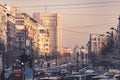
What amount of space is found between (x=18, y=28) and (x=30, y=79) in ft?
467

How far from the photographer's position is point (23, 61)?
37.4 meters

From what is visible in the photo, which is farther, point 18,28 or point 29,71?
point 18,28

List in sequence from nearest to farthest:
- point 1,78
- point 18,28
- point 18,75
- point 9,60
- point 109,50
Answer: point 18,75, point 1,78, point 109,50, point 9,60, point 18,28

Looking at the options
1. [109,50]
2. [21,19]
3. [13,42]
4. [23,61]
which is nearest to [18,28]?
[21,19]

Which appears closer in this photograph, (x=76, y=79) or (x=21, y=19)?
(x=76, y=79)

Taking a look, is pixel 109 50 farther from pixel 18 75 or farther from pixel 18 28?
pixel 18 28

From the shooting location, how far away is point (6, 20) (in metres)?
159

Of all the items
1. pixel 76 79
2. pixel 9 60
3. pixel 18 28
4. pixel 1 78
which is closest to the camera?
pixel 76 79

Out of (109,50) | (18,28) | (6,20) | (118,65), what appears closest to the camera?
(118,65)

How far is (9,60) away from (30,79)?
8124 cm

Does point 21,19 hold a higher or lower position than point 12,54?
higher

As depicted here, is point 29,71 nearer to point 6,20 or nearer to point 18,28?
point 6,20

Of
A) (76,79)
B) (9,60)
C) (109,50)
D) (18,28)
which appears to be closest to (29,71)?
(76,79)

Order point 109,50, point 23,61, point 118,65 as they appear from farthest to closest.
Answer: point 109,50 → point 118,65 → point 23,61
